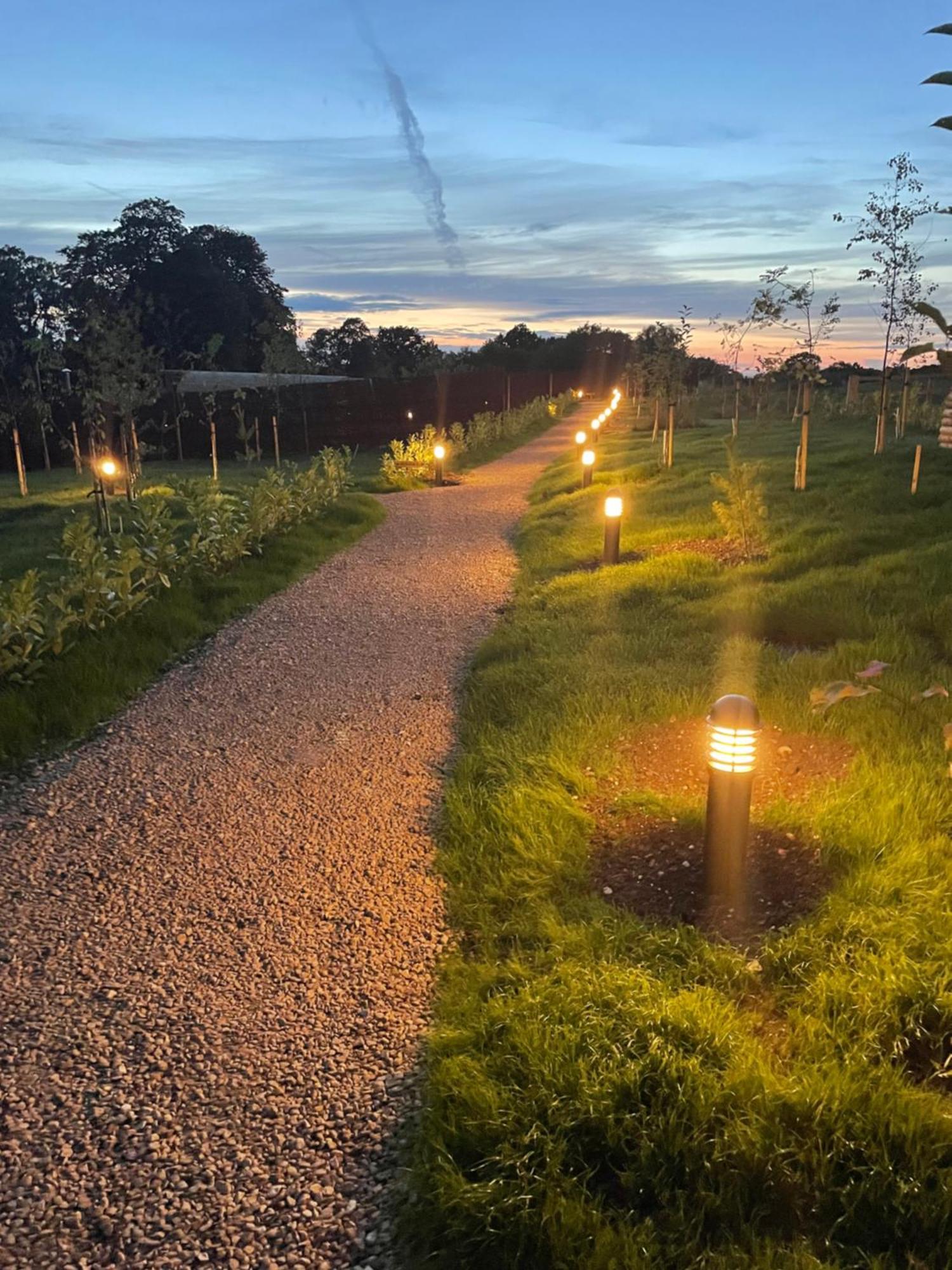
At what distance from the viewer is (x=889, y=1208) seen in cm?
185

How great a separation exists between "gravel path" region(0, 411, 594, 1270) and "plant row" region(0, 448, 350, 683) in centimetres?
73

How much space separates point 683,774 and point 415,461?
44.0 ft

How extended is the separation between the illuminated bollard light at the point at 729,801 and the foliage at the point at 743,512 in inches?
205

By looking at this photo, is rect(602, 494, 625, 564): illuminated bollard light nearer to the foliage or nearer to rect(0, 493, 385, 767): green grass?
the foliage

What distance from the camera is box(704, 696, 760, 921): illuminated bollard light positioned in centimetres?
284

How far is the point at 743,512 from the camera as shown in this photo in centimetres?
786

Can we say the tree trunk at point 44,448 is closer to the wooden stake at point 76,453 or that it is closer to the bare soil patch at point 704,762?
the wooden stake at point 76,453

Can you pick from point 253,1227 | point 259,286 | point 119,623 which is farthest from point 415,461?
point 259,286

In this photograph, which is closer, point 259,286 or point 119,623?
point 119,623

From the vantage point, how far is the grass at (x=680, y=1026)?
186cm

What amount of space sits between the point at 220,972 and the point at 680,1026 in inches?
53.6

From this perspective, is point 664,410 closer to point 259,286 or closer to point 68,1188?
point 68,1188

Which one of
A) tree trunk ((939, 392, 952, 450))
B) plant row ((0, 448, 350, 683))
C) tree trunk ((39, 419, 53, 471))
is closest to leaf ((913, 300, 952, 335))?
plant row ((0, 448, 350, 683))

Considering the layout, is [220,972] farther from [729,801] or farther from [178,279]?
[178,279]
